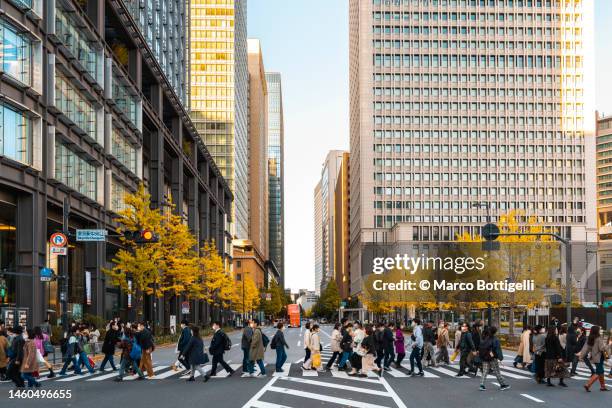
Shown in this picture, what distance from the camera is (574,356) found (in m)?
26.4

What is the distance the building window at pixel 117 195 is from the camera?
56562 mm

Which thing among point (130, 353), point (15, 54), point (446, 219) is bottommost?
point (130, 353)

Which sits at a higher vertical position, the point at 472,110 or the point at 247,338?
the point at 472,110

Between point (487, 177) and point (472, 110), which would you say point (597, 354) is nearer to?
point (487, 177)

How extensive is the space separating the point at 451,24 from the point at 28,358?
133311mm

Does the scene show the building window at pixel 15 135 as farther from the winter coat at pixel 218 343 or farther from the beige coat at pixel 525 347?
the beige coat at pixel 525 347

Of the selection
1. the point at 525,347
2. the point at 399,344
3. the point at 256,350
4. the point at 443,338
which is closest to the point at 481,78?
the point at 443,338

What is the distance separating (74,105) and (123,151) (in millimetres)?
13111

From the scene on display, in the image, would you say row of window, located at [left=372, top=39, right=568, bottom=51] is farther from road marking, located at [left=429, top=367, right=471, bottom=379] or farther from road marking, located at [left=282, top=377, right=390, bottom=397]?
road marking, located at [left=282, top=377, right=390, bottom=397]

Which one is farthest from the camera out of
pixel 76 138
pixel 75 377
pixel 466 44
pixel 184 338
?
pixel 466 44

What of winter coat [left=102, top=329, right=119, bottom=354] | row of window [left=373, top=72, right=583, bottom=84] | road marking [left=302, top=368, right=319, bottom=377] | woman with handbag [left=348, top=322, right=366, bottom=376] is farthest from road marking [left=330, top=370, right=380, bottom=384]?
row of window [left=373, top=72, right=583, bottom=84]

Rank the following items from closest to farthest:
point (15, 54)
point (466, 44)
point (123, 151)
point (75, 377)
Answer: point (75, 377), point (15, 54), point (123, 151), point (466, 44)

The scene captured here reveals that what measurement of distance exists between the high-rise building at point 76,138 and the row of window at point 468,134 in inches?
2680

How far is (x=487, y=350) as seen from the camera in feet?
70.0
